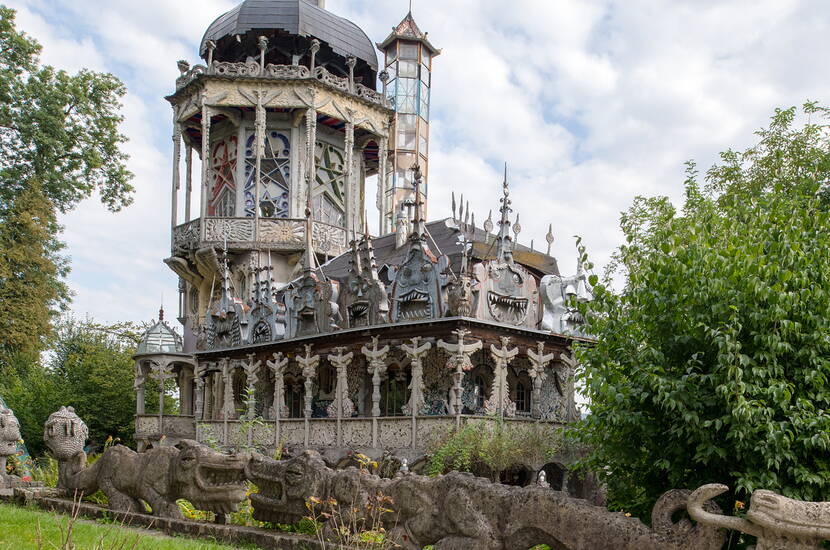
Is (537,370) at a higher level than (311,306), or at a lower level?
lower

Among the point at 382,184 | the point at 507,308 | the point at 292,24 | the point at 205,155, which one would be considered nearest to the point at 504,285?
the point at 507,308

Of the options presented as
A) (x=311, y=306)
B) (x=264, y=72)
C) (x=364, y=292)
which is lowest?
(x=311, y=306)

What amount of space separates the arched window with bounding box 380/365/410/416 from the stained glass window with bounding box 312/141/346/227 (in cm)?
1108

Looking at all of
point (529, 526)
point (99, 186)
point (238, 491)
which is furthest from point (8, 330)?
point (529, 526)

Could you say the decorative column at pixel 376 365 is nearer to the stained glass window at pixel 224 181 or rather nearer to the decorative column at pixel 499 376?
the decorative column at pixel 499 376

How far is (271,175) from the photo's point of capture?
34.8m

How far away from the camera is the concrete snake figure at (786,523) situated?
6.81 metres

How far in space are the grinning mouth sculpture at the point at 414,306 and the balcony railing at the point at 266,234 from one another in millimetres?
10935

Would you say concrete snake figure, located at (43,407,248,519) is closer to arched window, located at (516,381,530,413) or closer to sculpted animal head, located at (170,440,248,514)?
sculpted animal head, located at (170,440,248,514)

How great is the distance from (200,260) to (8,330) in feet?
26.2

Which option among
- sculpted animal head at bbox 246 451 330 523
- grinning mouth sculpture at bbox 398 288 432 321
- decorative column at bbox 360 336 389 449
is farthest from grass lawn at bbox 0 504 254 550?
grinning mouth sculpture at bbox 398 288 432 321

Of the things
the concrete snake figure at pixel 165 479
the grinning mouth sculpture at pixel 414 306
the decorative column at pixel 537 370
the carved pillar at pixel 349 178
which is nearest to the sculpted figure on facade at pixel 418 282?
the grinning mouth sculpture at pixel 414 306

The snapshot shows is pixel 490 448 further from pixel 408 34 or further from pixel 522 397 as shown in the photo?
pixel 408 34

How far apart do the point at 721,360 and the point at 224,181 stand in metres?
27.8
